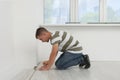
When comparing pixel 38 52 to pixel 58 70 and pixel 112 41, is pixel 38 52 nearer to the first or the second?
pixel 58 70

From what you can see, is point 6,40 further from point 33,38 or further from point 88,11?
point 88,11

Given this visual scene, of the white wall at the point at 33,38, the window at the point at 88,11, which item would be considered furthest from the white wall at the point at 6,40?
the window at the point at 88,11

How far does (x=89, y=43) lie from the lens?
279 centimetres

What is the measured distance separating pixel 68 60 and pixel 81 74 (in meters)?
0.27

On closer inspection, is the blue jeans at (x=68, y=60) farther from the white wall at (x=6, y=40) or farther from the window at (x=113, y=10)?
the window at (x=113, y=10)

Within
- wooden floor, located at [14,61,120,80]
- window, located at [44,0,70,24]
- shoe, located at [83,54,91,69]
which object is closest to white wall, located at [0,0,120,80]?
window, located at [44,0,70,24]

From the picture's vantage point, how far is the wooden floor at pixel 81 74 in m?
1.91

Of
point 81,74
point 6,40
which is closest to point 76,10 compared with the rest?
point 6,40

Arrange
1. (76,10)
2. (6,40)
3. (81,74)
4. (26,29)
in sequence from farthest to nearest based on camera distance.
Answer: (76,10) → (26,29) → (6,40) → (81,74)

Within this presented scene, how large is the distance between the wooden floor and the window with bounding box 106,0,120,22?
0.68 m

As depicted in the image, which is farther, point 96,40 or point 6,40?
point 96,40

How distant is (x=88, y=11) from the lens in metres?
2.94

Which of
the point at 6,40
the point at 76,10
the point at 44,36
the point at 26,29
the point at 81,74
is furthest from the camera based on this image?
the point at 76,10

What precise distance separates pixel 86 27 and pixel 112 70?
0.72m
